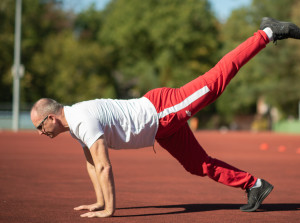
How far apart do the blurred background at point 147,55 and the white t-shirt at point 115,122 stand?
133 feet

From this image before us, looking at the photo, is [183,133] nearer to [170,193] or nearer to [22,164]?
[170,193]

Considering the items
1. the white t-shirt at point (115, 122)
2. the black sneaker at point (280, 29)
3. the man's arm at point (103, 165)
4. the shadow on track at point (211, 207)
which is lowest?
the shadow on track at point (211, 207)

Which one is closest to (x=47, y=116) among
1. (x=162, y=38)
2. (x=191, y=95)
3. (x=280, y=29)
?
(x=191, y=95)

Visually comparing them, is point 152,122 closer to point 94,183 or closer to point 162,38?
point 94,183

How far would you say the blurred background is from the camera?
5209 centimetres

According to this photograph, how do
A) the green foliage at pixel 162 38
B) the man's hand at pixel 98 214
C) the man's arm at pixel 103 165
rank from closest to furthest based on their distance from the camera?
the man's arm at pixel 103 165 → the man's hand at pixel 98 214 → the green foliage at pixel 162 38

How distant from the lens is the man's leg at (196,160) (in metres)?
6.49

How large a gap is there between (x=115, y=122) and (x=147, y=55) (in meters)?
62.2

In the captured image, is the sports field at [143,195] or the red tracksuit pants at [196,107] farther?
the sports field at [143,195]

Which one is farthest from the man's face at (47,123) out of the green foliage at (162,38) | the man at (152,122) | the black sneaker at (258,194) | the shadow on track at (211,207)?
the green foliage at (162,38)

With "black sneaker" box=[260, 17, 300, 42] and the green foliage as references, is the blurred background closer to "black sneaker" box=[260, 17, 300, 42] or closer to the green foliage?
the green foliage

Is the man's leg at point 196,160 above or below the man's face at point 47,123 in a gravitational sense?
below

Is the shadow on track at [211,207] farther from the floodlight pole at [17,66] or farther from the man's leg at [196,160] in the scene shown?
the floodlight pole at [17,66]

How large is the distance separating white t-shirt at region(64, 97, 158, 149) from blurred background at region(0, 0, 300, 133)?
40.7m
